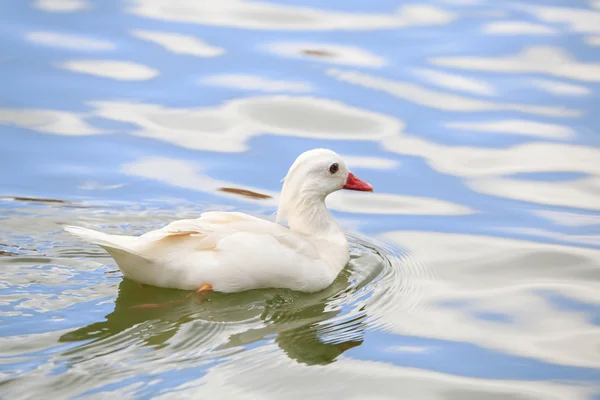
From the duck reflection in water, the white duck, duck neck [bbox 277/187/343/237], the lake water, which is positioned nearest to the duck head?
duck neck [bbox 277/187/343/237]

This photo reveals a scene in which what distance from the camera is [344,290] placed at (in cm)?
728

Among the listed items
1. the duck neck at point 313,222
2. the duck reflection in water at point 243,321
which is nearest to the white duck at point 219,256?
the duck reflection in water at point 243,321

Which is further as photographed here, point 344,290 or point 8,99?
point 8,99

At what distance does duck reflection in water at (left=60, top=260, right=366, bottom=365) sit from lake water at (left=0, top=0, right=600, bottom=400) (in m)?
0.02

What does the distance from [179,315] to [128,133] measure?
430cm

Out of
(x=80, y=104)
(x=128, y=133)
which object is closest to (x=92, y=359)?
(x=128, y=133)

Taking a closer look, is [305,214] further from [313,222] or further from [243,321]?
[243,321]

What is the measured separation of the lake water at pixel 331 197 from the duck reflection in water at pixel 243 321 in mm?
20

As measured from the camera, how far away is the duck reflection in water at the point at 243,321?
612cm

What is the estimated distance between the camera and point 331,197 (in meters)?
9.49

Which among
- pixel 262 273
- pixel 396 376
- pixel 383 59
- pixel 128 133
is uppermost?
pixel 383 59

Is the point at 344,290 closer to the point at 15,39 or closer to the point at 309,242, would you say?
the point at 309,242

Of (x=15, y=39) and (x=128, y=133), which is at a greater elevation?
(x=15, y=39)

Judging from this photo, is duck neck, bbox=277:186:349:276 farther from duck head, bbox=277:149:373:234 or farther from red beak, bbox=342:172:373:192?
red beak, bbox=342:172:373:192
